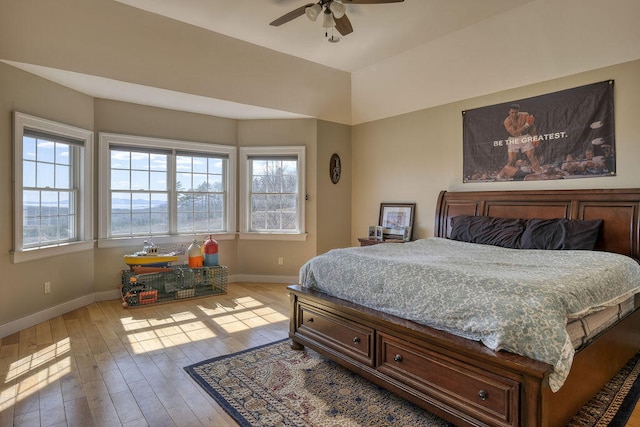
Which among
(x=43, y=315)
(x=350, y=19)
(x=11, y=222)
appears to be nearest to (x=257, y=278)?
(x=43, y=315)

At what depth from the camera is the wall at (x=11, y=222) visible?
346 cm

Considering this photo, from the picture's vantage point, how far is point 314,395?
2396 millimetres

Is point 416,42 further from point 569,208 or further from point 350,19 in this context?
point 569,208

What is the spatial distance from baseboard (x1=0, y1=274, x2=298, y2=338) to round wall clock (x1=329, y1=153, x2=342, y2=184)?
64.3 inches

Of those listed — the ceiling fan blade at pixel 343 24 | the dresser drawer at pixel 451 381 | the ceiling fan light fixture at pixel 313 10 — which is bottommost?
the dresser drawer at pixel 451 381

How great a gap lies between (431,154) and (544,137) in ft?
4.40

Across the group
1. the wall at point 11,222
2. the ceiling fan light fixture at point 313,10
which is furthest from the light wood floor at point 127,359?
the ceiling fan light fixture at point 313,10

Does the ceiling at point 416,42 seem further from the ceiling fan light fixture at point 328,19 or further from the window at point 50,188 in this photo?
the window at point 50,188

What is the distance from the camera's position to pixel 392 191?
17.3 ft

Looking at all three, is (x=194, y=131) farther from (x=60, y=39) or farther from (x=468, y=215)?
(x=468, y=215)

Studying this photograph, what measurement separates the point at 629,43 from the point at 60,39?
5.02m

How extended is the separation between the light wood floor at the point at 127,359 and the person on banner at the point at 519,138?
2.46 metres

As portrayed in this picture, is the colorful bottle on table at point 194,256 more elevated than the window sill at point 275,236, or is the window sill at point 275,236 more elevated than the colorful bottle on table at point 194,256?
the window sill at point 275,236

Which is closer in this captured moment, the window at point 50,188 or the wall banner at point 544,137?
the wall banner at point 544,137
